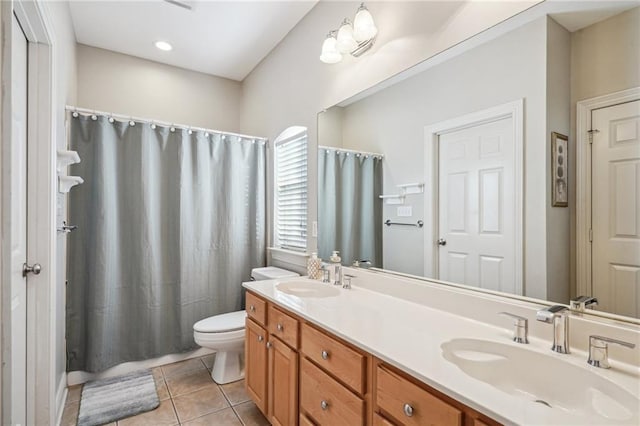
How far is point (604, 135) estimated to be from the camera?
3.19 ft

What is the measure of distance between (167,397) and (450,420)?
2.01 metres

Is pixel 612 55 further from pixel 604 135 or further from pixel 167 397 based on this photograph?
pixel 167 397

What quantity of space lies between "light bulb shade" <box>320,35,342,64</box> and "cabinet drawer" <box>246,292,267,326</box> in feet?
4.83

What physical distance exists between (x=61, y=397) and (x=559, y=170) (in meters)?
2.86

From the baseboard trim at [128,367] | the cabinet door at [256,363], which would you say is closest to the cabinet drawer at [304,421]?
the cabinet door at [256,363]

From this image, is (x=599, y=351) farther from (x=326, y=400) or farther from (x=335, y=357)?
(x=326, y=400)

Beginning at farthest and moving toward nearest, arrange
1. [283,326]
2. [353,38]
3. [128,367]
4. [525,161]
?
1. [128,367]
2. [353,38]
3. [283,326]
4. [525,161]

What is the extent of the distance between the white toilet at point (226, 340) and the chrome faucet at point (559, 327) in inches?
64.9

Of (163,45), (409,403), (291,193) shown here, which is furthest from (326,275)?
(163,45)

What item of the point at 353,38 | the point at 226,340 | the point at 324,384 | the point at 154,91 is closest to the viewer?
the point at 324,384

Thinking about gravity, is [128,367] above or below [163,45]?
below

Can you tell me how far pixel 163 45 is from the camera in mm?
2762

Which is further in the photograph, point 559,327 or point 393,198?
point 393,198

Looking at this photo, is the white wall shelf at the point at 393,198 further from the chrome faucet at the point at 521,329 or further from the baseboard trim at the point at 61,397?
the baseboard trim at the point at 61,397
